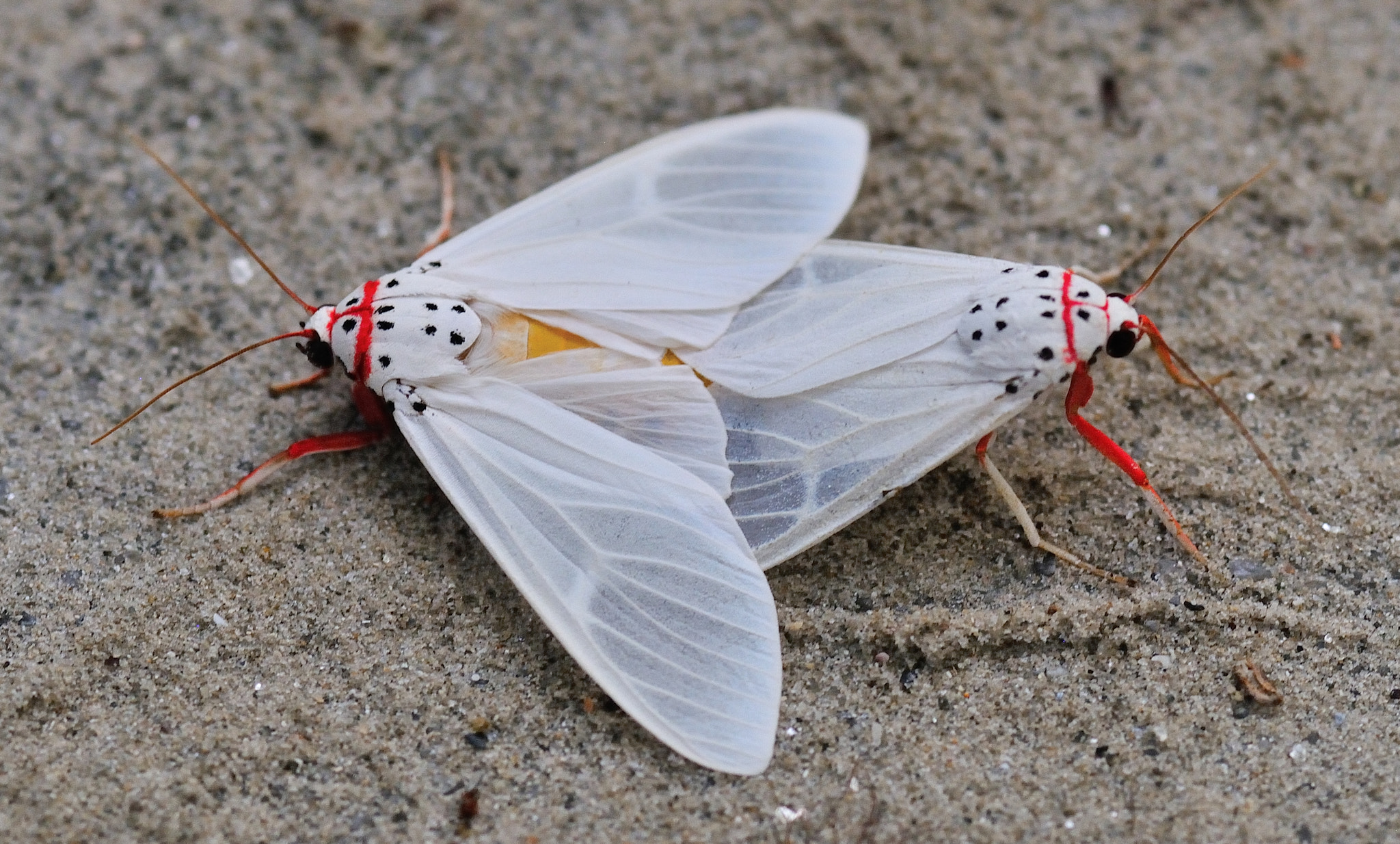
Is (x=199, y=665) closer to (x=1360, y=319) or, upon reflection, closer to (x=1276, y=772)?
(x=1276, y=772)

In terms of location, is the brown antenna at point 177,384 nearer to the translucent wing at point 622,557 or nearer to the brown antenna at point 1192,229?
the translucent wing at point 622,557

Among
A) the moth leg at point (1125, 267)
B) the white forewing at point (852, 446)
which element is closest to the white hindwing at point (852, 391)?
the white forewing at point (852, 446)

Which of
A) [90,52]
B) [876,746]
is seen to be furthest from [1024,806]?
[90,52]

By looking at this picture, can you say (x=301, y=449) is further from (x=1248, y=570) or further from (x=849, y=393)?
(x=1248, y=570)

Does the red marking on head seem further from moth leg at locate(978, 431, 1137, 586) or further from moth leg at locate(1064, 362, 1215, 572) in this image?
moth leg at locate(978, 431, 1137, 586)

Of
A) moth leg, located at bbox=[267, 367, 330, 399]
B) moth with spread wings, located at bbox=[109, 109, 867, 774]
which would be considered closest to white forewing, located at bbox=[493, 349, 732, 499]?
moth with spread wings, located at bbox=[109, 109, 867, 774]
